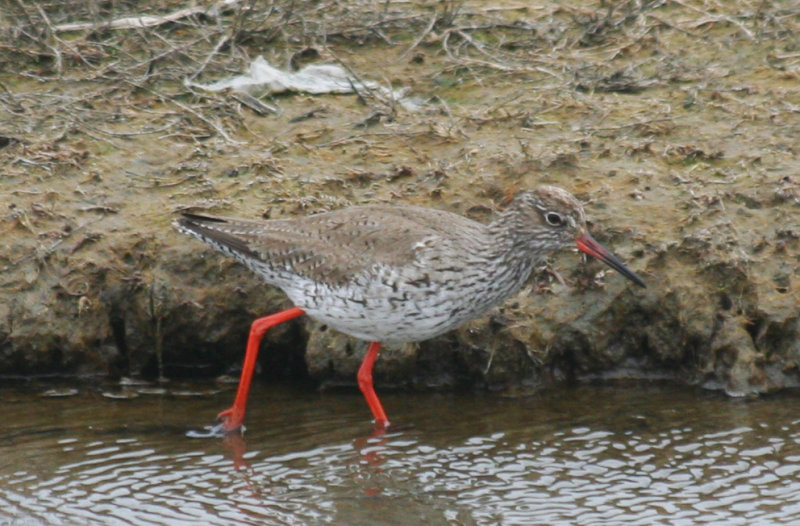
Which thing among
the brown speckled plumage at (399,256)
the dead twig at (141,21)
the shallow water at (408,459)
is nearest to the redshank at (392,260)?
the brown speckled plumage at (399,256)

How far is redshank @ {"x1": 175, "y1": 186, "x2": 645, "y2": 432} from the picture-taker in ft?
23.7

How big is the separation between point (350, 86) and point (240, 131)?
3.39 ft

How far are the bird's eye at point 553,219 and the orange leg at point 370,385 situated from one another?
130 cm

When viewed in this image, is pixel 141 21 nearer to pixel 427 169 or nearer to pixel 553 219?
pixel 427 169

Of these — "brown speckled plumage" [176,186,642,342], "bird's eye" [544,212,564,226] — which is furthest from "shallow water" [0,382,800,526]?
"bird's eye" [544,212,564,226]

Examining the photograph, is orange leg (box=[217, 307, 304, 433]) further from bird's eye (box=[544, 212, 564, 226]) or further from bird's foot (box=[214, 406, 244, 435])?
bird's eye (box=[544, 212, 564, 226])

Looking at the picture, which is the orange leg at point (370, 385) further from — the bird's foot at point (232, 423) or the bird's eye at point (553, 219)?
the bird's eye at point (553, 219)

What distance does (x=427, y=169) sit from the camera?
8.81 metres

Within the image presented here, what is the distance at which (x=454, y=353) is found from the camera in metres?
8.05

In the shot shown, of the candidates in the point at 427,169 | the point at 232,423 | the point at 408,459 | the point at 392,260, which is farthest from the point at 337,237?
the point at 427,169

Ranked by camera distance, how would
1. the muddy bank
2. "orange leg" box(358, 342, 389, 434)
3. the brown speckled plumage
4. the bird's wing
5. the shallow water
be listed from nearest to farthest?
the shallow water < the brown speckled plumage < the bird's wing < "orange leg" box(358, 342, 389, 434) < the muddy bank

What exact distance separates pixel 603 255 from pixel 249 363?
2.24 meters

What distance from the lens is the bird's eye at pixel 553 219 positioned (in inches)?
294

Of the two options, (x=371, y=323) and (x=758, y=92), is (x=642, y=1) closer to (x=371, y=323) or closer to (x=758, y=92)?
(x=758, y=92)
